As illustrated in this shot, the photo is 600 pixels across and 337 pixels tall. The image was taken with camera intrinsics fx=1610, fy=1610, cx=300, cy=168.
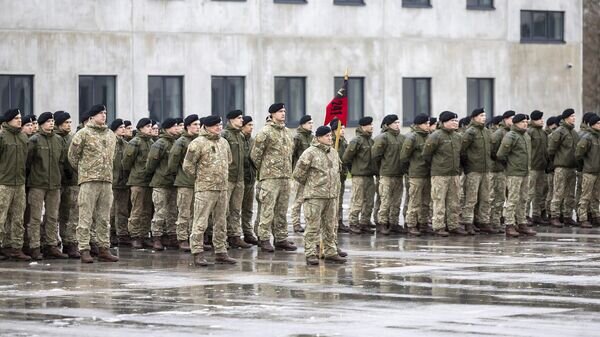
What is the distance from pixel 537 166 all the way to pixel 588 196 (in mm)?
1153

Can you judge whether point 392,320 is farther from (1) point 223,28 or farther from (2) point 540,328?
(1) point 223,28

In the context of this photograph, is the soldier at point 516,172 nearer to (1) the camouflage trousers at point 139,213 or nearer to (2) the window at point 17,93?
(1) the camouflage trousers at point 139,213

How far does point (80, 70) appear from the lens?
4631 centimetres

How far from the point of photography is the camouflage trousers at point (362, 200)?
2800 centimetres

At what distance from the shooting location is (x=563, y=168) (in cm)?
2923

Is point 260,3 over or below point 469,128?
over

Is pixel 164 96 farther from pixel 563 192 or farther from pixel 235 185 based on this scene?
pixel 235 185

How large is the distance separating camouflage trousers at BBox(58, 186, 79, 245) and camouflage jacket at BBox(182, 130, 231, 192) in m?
2.24

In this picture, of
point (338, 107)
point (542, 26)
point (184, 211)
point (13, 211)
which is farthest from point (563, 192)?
point (542, 26)

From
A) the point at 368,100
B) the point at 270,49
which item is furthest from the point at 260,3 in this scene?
the point at 368,100

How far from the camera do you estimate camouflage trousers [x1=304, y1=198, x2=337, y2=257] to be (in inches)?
846

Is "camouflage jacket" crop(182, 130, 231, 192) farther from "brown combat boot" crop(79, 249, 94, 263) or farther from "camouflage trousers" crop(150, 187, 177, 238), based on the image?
"camouflage trousers" crop(150, 187, 177, 238)

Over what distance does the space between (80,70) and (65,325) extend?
105ft

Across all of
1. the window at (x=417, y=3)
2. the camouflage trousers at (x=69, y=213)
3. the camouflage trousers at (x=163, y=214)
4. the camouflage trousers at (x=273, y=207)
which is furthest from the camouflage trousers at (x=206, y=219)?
the window at (x=417, y=3)
